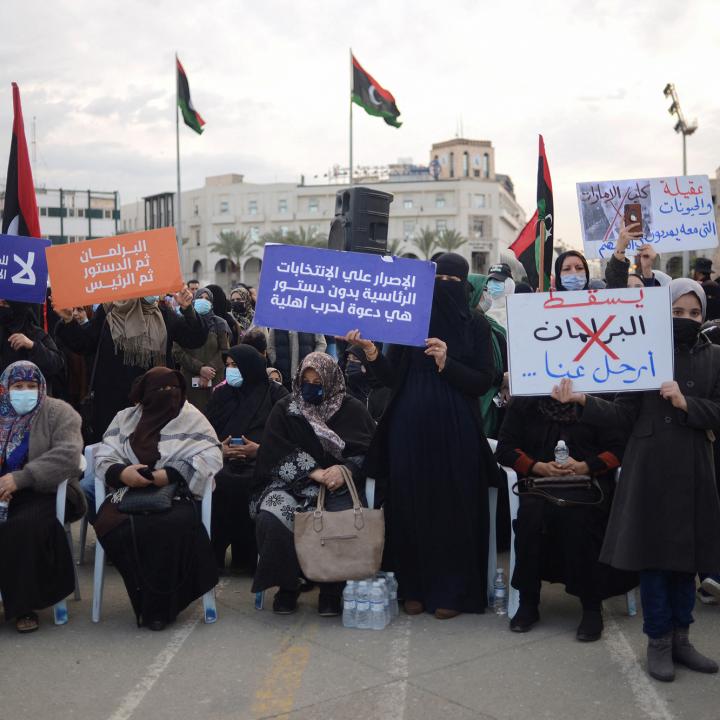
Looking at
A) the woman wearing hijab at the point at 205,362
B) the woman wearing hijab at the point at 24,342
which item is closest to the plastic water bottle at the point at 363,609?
the woman wearing hijab at the point at 24,342

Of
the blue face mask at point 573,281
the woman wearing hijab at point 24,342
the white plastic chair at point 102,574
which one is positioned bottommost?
the white plastic chair at point 102,574

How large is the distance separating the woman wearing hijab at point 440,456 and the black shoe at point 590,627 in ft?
2.17

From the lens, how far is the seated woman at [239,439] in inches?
259

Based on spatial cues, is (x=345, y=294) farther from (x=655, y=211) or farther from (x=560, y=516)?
(x=655, y=211)

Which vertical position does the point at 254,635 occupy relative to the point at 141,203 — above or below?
below

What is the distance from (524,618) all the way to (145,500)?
7.04 feet

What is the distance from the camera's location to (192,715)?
420 cm

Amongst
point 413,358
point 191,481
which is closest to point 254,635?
point 191,481

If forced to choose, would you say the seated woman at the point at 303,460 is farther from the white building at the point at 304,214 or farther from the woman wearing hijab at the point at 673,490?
the white building at the point at 304,214

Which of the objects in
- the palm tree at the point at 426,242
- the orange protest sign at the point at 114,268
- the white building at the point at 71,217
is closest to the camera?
the orange protest sign at the point at 114,268

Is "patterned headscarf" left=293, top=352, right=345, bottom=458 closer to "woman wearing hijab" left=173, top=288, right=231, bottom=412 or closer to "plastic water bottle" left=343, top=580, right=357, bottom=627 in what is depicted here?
"plastic water bottle" left=343, top=580, right=357, bottom=627

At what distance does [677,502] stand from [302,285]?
2301mm

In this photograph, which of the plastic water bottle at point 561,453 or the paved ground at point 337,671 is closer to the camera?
the paved ground at point 337,671

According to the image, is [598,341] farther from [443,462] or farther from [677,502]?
[443,462]
